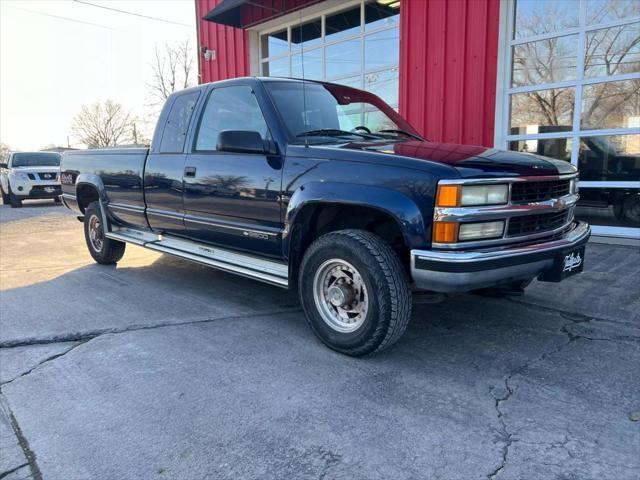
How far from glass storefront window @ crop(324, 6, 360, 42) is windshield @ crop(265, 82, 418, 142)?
5693 mm

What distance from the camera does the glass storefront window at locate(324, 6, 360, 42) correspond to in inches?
373

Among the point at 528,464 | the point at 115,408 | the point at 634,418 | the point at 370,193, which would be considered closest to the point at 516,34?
the point at 370,193

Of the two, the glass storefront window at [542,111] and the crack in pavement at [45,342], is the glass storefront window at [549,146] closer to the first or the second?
the glass storefront window at [542,111]

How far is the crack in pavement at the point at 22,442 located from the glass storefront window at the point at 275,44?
1006 centimetres

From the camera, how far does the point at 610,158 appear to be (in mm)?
6547

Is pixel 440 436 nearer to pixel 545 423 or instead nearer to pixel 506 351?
pixel 545 423

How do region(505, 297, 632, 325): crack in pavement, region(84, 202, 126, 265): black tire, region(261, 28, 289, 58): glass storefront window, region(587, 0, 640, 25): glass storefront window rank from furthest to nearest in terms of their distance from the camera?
region(261, 28, 289, 58): glass storefront window < region(587, 0, 640, 25): glass storefront window < region(84, 202, 126, 265): black tire < region(505, 297, 632, 325): crack in pavement

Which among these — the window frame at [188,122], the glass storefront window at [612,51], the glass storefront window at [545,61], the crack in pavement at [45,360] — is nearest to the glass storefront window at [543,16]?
the glass storefront window at [545,61]

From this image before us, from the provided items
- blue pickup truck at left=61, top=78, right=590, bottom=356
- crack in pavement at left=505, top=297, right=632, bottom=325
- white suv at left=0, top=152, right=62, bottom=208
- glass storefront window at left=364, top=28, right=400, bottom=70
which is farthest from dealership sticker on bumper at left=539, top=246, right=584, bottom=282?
white suv at left=0, top=152, right=62, bottom=208

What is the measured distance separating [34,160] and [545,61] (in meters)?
15.1

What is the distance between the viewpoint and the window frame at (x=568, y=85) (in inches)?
252

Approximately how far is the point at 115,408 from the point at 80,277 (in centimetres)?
337

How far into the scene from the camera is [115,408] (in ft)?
8.66

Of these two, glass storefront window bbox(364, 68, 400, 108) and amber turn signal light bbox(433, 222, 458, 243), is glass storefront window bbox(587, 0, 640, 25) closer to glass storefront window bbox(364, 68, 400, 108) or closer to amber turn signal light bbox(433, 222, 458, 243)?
glass storefront window bbox(364, 68, 400, 108)
